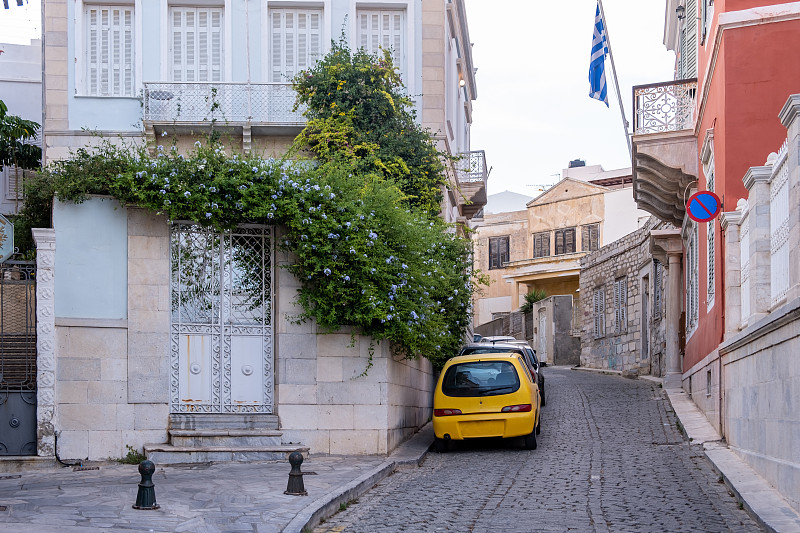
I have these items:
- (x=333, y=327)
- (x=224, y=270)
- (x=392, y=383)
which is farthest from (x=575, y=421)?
(x=224, y=270)

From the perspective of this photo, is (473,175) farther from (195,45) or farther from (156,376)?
(156,376)

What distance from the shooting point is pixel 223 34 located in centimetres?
2116

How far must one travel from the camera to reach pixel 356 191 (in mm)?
13531

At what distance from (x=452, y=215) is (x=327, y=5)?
630 cm

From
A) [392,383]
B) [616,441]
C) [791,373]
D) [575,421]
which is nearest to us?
[791,373]

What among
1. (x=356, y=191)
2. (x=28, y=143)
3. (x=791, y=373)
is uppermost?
(x=28, y=143)

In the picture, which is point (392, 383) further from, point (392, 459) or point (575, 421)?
point (575, 421)

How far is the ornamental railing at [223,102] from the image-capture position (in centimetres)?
2028

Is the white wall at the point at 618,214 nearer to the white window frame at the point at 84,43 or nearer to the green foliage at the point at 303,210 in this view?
the white window frame at the point at 84,43

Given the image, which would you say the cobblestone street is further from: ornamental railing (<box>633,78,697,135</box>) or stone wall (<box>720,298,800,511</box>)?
ornamental railing (<box>633,78,697,135</box>)

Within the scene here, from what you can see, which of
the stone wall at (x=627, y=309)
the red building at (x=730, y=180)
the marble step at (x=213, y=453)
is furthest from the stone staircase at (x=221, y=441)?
the stone wall at (x=627, y=309)

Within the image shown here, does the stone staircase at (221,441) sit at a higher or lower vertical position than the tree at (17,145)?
lower

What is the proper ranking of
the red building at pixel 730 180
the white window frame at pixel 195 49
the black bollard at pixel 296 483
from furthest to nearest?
the white window frame at pixel 195 49, the red building at pixel 730 180, the black bollard at pixel 296 483

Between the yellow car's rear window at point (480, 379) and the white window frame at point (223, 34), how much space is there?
932 cm
